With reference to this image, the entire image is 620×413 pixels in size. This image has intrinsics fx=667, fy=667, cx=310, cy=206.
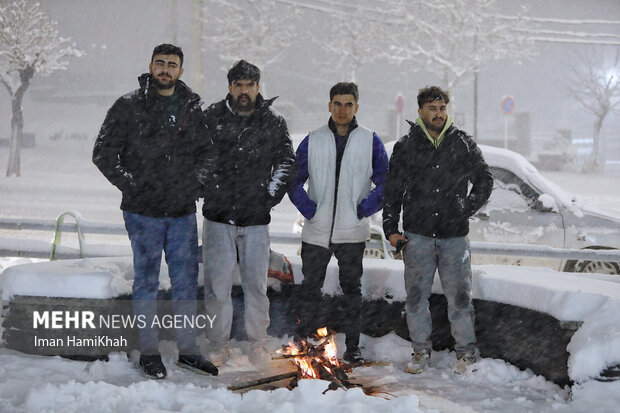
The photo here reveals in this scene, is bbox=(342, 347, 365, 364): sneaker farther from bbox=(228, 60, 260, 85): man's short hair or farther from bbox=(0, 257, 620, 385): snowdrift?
bbox=(228, 60, 260, 85): man's short hair

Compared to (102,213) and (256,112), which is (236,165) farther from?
(102,213)

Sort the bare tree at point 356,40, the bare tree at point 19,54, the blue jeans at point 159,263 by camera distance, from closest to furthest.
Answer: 1. the blue jeans at point 159,263
2. the bare tree at point 19,54
3. the bare tree at point 356,40

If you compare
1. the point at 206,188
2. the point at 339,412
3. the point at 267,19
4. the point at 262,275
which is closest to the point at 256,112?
the point at 206,188

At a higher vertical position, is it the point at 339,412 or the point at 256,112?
the point at 256,112

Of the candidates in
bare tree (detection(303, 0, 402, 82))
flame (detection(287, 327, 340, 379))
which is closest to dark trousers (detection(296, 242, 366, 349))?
flame (detection(287, 327, 340, 379))

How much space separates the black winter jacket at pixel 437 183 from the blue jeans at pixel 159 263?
156 cm

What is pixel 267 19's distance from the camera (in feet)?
109

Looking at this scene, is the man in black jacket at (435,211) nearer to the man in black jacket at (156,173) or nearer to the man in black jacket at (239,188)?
the man in black jacket at (239,188)

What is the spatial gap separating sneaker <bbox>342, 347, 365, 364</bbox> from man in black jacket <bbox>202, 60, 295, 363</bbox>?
2.87ft

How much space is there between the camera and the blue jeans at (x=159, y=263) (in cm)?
486

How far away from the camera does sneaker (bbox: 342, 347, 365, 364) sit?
5188mm

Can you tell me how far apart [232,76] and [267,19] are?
1162 inches

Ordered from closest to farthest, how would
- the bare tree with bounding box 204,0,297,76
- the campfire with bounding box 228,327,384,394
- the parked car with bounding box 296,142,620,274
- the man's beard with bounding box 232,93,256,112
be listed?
the campfire with bounding box 228,327,384,394 → the man's beard with bounding box 232,93,256,112 → the parked car with bounding box 296,142,620,274 → the bare tree with bounding box 204,0,297,76

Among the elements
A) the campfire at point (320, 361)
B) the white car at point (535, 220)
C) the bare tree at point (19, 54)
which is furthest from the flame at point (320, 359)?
the bare tree at point (19, 54)
